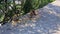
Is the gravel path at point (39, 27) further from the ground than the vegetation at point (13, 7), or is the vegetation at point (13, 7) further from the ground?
the vegetation at point (13, 7)

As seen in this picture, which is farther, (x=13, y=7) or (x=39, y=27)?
(x=39, y=27)

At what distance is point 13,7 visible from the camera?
7.04 metres

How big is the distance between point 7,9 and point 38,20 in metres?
1.73

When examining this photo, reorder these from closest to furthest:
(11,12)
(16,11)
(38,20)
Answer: (11,12)
(16,11)
(38,20)

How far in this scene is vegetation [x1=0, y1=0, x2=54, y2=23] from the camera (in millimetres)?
6661

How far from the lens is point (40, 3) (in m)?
9.16

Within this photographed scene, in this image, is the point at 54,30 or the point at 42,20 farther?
the point at 42,20

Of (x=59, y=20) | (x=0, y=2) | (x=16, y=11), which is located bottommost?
(x=59, y=20)

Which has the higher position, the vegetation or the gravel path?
the vegetation

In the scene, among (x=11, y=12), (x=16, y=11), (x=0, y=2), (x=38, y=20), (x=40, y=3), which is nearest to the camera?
(x=0, y=2)

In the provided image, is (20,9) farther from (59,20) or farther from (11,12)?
(59,20)

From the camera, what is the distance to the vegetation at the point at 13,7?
262 inches

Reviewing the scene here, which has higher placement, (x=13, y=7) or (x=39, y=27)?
(x=13, y=7)

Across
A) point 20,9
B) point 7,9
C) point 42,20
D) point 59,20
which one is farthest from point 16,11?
point 59,20
